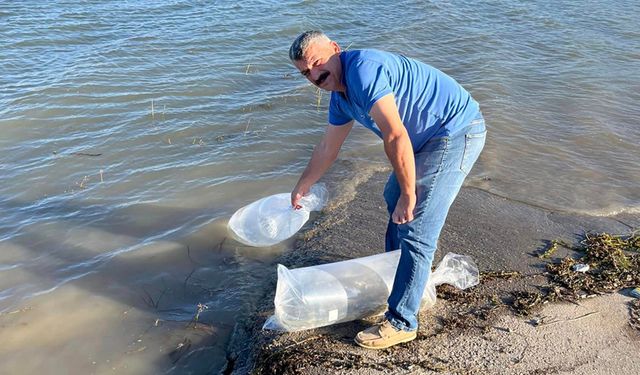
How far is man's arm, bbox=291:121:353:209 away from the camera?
11.5 ft

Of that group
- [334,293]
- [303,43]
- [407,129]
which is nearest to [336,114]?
[407,129]

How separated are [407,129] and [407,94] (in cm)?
20

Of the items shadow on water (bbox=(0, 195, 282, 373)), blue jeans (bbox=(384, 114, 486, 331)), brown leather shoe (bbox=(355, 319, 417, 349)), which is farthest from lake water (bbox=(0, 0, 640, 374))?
blue jeans (bbox=(384, 114, 486, 331))

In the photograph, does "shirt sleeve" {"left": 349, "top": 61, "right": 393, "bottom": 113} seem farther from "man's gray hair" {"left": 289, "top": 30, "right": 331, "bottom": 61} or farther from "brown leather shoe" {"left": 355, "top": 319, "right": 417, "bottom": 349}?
"brown leather shoe" {"left": 355, "top": 319, "right": 417, "bottom": 349}

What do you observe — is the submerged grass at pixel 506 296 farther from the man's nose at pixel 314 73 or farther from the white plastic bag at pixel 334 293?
the man's nose at pixel 314 73

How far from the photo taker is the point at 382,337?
11.1 ft

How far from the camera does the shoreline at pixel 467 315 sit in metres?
3.31

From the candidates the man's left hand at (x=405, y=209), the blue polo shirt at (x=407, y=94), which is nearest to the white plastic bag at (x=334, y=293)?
the man's left hand at (x=405, y=209)

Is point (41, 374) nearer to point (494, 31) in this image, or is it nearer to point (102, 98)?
point (102, 98)

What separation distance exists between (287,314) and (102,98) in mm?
5163

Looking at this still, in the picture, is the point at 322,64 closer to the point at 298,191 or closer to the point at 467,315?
the point at 298,191

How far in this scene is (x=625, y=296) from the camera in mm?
3830

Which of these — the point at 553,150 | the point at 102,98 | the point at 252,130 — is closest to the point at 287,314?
the point at 252,130

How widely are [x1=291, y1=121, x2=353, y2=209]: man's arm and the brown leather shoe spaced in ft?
3.28
